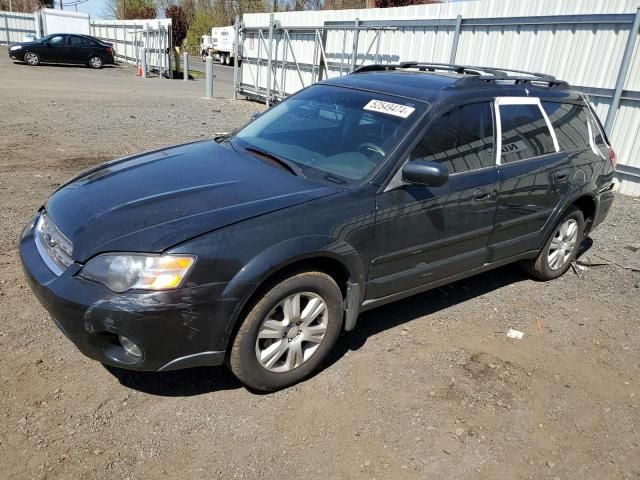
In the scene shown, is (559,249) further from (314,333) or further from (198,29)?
(198,29)

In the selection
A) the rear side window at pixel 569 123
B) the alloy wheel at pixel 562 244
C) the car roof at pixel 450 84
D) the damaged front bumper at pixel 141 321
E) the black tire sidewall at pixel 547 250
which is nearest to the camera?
the damaged front bumper at pixel 141 321

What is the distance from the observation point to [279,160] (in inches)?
139

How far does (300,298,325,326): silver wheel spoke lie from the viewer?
3051mm

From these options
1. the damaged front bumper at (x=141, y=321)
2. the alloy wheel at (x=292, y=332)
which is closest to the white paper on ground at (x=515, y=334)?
the alloy wheel at (x=292, y=332)

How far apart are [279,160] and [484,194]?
148 cm

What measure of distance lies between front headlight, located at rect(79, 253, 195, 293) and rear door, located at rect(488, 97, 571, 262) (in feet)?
8.14

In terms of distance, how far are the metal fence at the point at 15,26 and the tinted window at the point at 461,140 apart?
134 ft

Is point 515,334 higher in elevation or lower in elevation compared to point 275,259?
lower

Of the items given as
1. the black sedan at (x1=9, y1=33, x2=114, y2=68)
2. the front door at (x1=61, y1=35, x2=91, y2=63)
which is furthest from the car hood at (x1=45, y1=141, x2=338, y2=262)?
the front door at (x1=61, y1=35, x2=91, y2=63)

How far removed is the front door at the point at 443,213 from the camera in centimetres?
332

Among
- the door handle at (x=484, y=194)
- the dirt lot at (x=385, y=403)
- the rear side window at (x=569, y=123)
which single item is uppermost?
the rear side window at (x=569, y=123)

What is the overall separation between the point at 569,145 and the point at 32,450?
14.8 ft

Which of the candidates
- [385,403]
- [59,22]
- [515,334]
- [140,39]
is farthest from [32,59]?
[385,403]

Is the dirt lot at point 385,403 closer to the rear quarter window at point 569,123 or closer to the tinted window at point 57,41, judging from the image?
the rear quarter window at point 569,123
